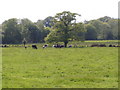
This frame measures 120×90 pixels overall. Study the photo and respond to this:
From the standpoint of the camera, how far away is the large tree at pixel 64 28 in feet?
218

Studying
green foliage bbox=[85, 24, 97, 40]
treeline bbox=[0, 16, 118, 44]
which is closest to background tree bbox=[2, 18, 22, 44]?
treeline bbox=[0, 16, 118, 44]

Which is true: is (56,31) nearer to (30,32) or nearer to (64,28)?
(64,28)

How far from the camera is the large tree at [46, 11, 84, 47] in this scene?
66.4 m

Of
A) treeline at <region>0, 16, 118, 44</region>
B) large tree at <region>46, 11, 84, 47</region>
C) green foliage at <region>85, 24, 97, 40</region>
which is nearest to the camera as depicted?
large tree at <region>46, 11, 84, 47</region>

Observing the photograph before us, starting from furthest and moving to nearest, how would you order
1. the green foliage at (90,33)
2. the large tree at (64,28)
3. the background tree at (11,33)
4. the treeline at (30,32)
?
1. the green foliage at (90,33)
2. the treeline at (30,32)
3. the background tree at (11,33)
4. the large tree at (64,28)

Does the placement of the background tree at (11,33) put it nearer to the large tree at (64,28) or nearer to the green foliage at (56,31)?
the green foliage at (56,31)

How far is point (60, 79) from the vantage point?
47.4 feet

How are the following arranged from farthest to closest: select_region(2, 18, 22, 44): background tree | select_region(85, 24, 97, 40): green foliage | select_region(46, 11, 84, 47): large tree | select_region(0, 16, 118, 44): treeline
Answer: select_region(85, 24, 97, 40): green foliage → select_region(0, 16, 118, 44): treeline → select_region(2, 18, 22, 44): background tree → select_region(46, 11, 84, 47): large tree

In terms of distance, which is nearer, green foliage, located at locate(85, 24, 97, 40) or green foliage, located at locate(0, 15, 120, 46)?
green foliage, located at locate(0, 15, 120, 46)

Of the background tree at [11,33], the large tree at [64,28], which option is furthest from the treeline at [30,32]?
the large tree at [64,28]

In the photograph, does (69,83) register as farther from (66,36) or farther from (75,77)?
(66,36)

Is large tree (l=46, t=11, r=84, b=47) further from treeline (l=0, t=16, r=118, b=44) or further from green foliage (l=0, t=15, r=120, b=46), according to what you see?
treeline (l=0, t=16, r=118, b=44)

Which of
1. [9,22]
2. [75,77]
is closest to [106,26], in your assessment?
[9,22]

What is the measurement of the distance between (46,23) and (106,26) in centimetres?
6663
